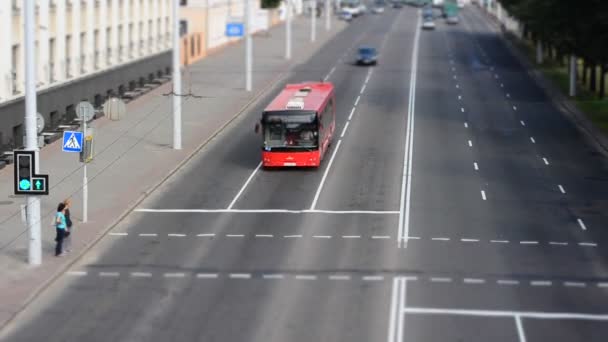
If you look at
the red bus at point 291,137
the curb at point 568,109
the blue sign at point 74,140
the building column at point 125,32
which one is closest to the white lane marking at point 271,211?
the blue sign at point 74,140

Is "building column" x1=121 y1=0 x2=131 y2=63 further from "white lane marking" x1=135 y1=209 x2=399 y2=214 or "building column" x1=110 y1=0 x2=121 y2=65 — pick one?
"white lane marking" x1=135 y1=209 x2=399 y2=214

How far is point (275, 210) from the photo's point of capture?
36844mm

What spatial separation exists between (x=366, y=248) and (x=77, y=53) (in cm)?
3244

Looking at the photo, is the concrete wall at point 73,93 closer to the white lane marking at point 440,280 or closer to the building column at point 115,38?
the building column at point 115,38

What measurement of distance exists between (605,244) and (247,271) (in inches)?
Answer: 393

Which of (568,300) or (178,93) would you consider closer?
(568,300)

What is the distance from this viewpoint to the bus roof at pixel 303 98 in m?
44.1

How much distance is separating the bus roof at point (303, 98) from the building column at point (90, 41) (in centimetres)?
1658

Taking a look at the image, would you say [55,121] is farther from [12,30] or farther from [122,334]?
[122,334]

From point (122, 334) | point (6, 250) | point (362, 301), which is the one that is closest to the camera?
point (122, 334)

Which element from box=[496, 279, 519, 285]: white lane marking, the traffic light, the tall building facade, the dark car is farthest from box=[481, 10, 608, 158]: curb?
the traffic light

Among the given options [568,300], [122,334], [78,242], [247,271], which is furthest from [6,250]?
[568,300]

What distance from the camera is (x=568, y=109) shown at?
6400 cm

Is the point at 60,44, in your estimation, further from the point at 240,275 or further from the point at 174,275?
the point at 240,275
